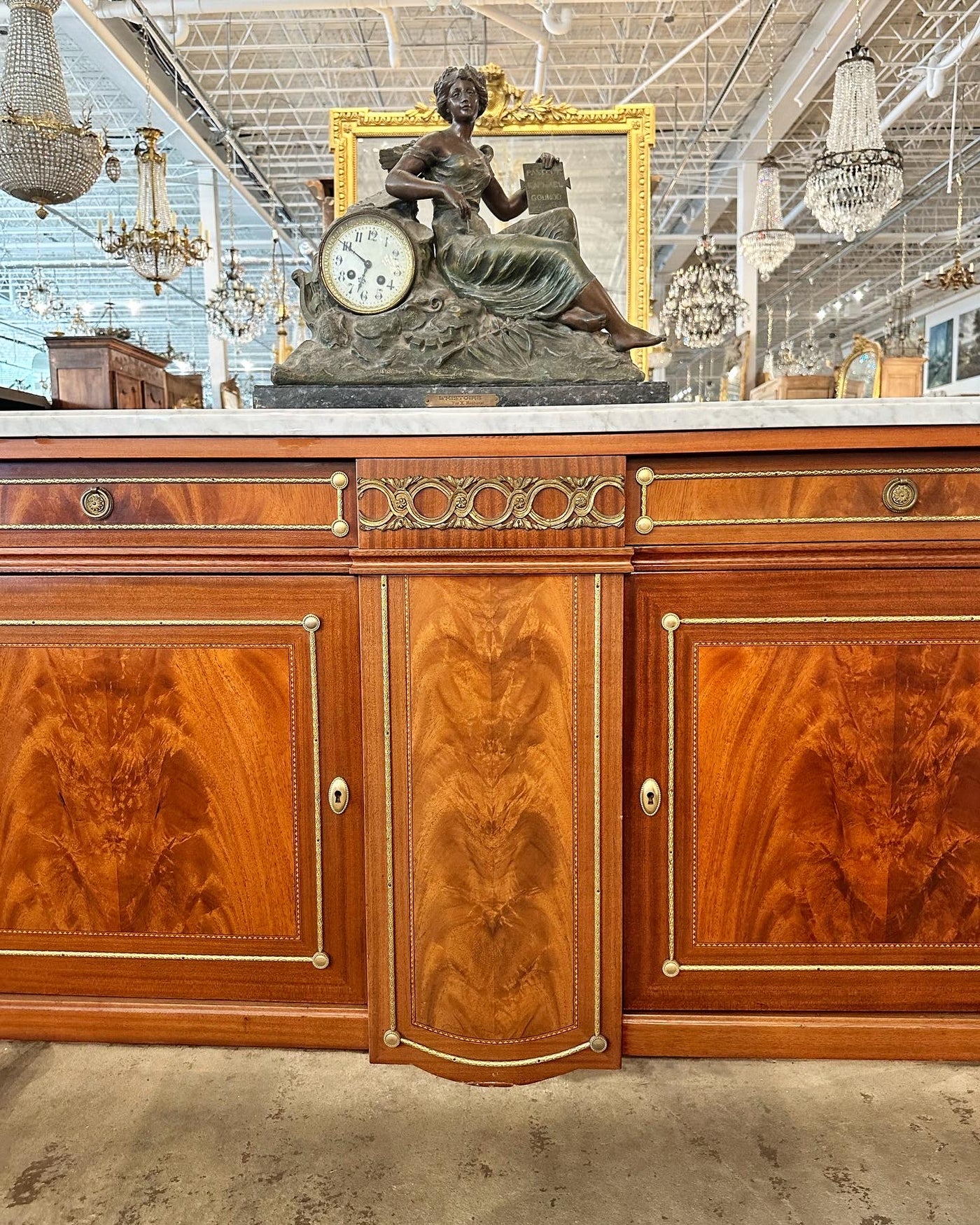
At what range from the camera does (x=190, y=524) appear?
1295 millimetres

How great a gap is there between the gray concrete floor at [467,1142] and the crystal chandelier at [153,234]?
4574 mm

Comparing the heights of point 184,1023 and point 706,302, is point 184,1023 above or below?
below

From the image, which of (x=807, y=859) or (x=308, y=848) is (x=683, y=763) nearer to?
(x=807, y=859)

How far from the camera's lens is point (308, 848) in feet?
4.40

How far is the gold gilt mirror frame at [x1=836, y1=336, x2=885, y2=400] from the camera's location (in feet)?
8.04

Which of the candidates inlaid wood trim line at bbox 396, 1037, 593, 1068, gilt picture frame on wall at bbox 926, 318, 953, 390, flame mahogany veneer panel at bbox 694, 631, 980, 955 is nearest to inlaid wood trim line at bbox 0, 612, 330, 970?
inlaid wood trim line at bbox 396, 1037, 593, 1068

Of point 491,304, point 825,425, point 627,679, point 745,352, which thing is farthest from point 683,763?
point 745,352

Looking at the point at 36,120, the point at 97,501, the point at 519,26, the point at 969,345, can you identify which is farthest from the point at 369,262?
the point at 969,345

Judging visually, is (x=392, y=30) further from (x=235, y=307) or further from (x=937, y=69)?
(x=937, y=69)

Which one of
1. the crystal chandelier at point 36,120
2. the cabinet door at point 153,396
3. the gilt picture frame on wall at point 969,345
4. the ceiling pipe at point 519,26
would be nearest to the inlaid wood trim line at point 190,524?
the crystal chandelier at point 36,120

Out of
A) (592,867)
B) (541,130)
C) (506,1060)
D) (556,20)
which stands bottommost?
(506,1060)

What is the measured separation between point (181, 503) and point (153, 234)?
4.45 meters

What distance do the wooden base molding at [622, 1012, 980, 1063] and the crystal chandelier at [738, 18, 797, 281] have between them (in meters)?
4.62

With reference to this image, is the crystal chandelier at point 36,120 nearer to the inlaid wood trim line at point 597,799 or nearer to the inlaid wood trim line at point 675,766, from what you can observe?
the inlaid wood trim line at point 597,799
